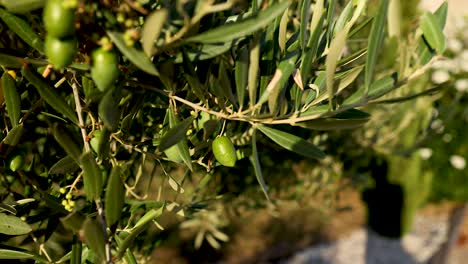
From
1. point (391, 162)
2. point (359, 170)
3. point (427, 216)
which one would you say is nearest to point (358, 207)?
point (427, 216)

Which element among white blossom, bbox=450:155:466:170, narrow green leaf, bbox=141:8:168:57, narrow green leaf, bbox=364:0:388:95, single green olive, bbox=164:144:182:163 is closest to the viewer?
narrow green leaf, bbox=141:8:168:57

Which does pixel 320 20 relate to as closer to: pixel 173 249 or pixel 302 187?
pixel 302 187

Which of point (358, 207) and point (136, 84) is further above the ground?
point (136, 84)

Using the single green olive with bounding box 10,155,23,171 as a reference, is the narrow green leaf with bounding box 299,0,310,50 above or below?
above

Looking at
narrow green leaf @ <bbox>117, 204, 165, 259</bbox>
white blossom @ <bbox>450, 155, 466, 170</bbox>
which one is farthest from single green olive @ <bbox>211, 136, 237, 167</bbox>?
white blossom @ <bbox>450, 155, 466, 170</bbox>

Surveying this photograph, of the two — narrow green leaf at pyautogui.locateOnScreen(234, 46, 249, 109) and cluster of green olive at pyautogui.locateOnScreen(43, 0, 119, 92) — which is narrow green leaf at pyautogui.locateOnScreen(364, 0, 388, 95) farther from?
cluster of green olive at pyautogui.locateOnScreen(43, 0, 119, 92)

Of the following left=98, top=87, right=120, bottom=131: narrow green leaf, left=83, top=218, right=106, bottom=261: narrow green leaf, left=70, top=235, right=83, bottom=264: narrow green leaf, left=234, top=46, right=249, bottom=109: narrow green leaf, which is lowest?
left=70, top=235, right=83, bottom=264: narrow green leaf

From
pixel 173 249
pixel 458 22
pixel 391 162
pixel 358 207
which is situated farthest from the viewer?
pixel 358 207

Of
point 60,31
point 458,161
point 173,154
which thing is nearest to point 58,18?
point 60,31

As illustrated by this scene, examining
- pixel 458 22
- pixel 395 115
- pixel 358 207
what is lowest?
pixel 358 207
